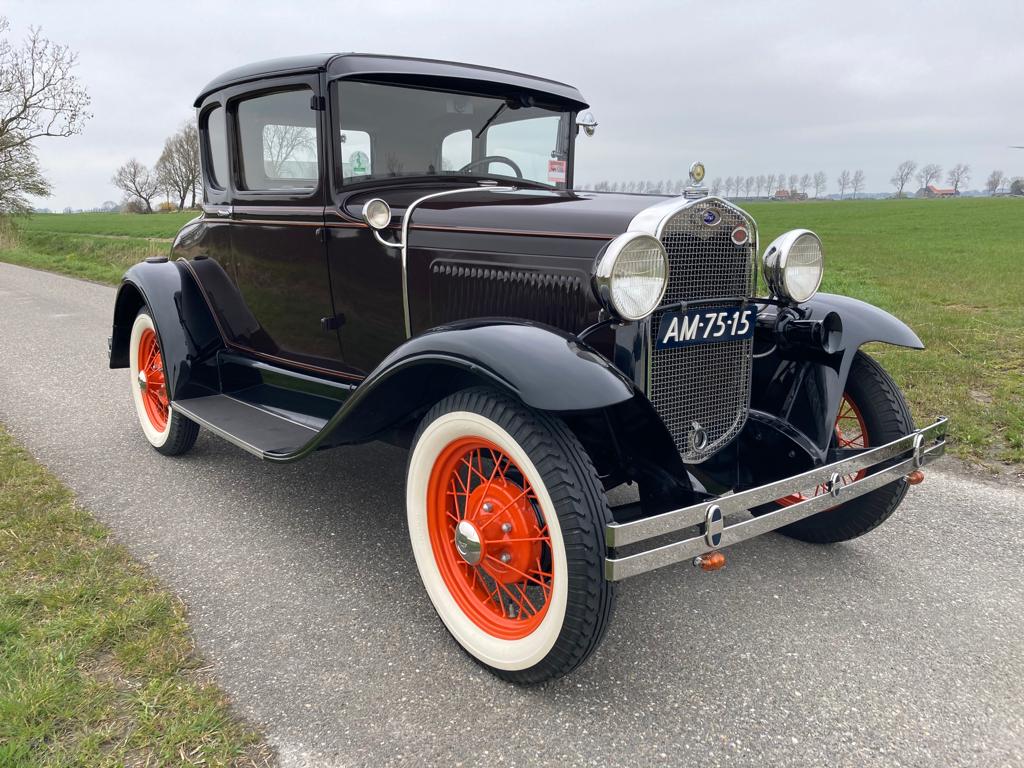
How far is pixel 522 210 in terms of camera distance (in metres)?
2.67

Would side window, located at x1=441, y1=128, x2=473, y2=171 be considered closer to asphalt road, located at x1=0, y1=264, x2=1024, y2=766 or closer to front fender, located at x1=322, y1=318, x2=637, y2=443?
front fender, located at x1=322, y1=318, x2=637, y2=443

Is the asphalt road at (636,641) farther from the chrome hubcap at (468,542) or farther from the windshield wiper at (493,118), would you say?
the windshield wiper at (493,118)

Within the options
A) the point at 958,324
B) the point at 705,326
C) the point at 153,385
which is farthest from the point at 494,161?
the point at 958,324

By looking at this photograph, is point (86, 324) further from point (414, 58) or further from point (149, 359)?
point (414, 58)

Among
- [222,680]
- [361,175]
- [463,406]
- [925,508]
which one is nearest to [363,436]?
[463,406]

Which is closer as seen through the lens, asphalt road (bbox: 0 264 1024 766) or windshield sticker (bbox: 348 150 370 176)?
asphalt road (bbox: 0 264 1024 766)

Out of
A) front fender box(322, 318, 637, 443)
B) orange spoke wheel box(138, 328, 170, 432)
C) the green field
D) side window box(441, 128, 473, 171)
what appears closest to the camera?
front fender box(322, 318, 637, 443)

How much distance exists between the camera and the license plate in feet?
7.95

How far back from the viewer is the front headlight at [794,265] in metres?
2.71

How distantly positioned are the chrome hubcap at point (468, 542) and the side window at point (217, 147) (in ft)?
8.28

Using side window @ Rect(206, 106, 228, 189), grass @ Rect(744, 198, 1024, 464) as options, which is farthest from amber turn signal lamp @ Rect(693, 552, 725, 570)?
side window @ Rect(206, 106, 228, 189)

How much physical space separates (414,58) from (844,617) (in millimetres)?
2768

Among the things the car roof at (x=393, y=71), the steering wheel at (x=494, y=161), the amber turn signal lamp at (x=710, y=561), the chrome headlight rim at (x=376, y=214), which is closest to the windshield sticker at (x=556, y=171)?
the steering wheel at (x=494, y=161)

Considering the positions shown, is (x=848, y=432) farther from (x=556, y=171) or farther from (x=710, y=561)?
(x=556, y=171)
